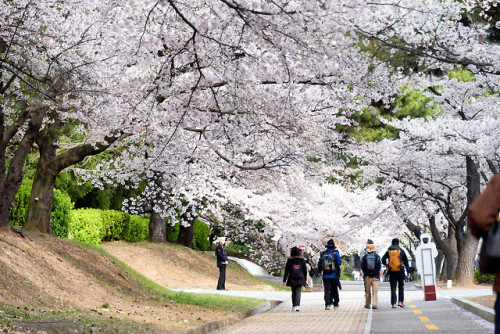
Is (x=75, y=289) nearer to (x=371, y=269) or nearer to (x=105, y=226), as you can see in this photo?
(x=371, y=269)

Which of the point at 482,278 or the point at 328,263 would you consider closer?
the point at 328,263

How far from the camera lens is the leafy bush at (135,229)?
1455 inches

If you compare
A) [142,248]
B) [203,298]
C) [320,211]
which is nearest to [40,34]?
[203,298]

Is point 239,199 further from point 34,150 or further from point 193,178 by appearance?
point 34,150

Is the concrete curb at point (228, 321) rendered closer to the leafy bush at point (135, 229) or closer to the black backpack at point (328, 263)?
the black backpack at point (328, 263)

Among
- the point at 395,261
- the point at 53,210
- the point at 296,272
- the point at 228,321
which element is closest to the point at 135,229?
the point at 53,210

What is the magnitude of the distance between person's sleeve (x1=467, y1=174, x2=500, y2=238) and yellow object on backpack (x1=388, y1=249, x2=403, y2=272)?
14719 millimetres

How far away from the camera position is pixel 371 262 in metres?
18.6

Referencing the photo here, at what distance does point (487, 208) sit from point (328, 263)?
14257mm

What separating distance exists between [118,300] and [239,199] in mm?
14954

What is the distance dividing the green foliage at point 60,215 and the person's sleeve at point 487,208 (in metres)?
20.2

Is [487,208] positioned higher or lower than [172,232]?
lower

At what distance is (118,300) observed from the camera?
16.6 meters

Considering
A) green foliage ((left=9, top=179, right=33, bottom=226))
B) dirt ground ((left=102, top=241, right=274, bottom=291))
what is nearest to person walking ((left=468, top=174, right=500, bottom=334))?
green foliage ((left=9, top=179, right=33, bottom=226))
